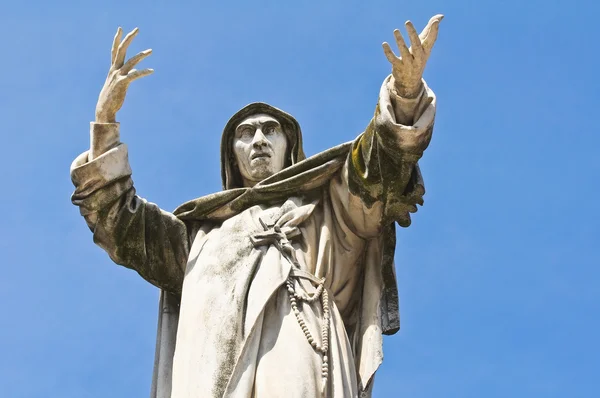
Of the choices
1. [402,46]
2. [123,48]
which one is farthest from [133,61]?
[402,46]

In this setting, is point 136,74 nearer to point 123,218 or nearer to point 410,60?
point 123,218

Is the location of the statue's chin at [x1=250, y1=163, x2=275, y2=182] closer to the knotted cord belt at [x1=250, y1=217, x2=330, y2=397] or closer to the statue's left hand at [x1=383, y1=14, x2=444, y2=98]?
the knotted cord belt at [x1=250, y1=217, x2=330, y2=397]

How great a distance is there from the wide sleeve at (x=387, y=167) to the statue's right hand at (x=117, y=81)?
5.94ft

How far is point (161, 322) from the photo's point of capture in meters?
14.7

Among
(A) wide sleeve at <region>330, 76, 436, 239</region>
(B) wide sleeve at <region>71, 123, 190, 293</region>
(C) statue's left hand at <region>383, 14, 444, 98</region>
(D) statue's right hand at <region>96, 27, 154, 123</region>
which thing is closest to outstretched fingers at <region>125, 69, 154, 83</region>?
(D) statue's right hand at <region>96, 27, 154, 123</region>

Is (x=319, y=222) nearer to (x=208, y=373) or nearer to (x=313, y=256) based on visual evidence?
(x=313, y=256)

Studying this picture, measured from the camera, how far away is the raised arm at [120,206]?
14.5m

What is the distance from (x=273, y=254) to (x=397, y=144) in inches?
49.5

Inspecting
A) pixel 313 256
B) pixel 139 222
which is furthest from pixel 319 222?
pixel 139 222

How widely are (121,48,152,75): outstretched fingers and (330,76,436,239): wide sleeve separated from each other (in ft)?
5.95

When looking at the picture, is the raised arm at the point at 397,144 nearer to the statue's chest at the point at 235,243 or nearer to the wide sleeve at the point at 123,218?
the statue's chest at the point at 235,243

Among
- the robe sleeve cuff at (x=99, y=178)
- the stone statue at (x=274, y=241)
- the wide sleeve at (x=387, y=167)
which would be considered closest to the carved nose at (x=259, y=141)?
the stone statue at (x=274, y=241)

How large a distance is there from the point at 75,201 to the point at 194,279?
1.15 m

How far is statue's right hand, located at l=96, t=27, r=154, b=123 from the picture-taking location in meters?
14.6
